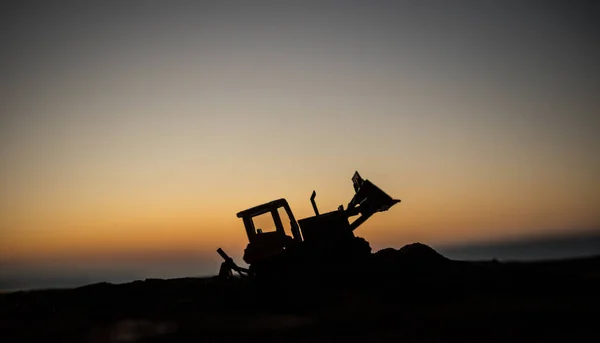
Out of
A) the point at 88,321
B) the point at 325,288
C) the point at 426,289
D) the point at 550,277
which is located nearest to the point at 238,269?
the point at 325,288

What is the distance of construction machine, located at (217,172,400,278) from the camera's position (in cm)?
1498

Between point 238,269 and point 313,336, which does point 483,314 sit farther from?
point 238,269

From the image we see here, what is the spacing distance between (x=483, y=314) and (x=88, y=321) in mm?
11263

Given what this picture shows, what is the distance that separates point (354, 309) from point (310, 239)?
130 inches

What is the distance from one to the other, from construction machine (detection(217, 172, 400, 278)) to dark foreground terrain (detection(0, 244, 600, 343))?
55cm

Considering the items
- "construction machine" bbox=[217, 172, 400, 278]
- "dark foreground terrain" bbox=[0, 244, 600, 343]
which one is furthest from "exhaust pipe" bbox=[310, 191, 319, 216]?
"dark foreground terrain" bbox=[0, 244, 600, 343]

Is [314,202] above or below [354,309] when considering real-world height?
above

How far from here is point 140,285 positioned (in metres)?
19.0

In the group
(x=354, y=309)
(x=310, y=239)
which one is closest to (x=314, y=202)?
(x=310, y=239)

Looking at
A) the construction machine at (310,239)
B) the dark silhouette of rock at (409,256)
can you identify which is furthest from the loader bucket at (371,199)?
the dark silhouette of rock at (409,256)

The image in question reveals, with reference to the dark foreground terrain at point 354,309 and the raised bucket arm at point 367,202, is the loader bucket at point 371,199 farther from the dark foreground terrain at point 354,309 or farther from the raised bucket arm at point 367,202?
the dark foreground terrain at point 354,309

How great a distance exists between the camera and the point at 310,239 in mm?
15234

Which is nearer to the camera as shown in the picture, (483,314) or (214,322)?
(483,314)

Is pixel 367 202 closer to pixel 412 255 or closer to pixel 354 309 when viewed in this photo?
pixel 412 255
